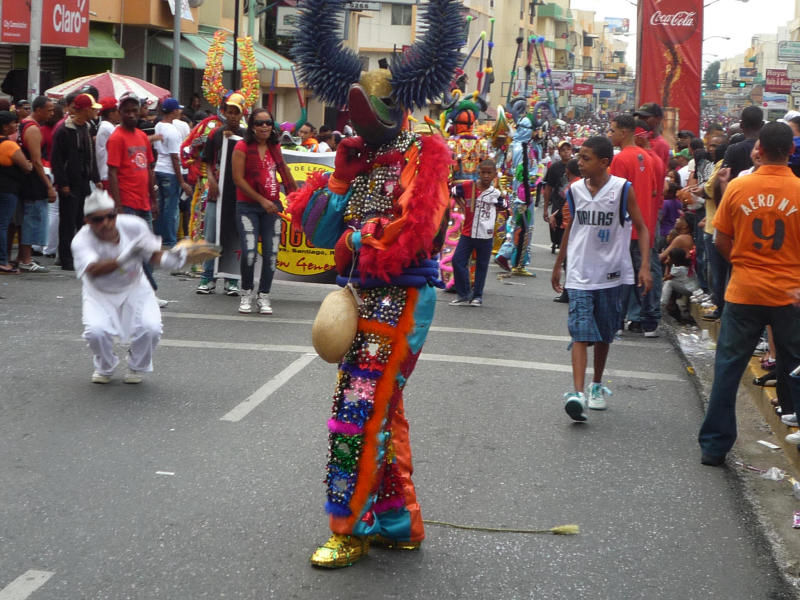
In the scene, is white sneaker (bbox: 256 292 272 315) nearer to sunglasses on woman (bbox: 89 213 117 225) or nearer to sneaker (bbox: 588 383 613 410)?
sunglasses on woman (bbox: 89 213 117 225)

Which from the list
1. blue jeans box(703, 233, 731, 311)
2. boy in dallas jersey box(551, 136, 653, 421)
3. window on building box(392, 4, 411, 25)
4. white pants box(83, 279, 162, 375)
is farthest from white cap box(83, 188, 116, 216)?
window on building box(392, 4, 411, 25)

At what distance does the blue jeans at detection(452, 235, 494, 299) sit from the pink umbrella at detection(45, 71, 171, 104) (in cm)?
776

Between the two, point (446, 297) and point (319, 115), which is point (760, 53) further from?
point (446, 297)

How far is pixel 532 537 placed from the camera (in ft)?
17.3

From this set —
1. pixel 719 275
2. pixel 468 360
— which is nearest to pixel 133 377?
pixel 468 360

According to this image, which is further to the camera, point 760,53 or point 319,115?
point 760,53

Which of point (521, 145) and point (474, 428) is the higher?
point (521, 145)

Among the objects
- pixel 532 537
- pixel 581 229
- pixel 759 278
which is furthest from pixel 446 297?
pixel 532 537

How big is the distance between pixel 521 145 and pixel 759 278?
10.4 meters

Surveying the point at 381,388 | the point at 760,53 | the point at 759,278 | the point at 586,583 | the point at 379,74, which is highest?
the point at 760,53

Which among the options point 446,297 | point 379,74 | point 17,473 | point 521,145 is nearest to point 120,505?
point 17,473

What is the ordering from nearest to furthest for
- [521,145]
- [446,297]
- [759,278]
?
[759,278]
[446,297]
[521,145]

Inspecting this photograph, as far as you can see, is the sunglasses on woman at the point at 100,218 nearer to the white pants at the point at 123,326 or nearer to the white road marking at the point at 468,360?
the white pants at the point at 123,326

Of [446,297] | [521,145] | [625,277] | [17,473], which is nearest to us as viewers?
[17,473]
